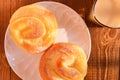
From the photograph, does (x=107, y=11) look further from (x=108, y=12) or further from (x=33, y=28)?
(x=33, y=28)

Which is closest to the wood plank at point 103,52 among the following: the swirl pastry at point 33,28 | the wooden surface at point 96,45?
the wooden surface at point 96,45

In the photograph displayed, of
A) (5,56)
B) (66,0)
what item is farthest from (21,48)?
(66,0)

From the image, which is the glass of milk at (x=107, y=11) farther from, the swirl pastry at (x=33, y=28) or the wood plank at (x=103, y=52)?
the swirl pastry at (x=33, y=28)

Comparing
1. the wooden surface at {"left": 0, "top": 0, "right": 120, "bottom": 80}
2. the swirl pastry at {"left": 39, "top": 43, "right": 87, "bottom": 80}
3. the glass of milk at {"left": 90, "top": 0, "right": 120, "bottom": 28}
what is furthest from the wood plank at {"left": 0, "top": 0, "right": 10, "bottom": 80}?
the glass of milk at {"left": 90, "top": 0, "right": 120, "bottom": 28}

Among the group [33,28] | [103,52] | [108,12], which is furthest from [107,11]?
[33,28]

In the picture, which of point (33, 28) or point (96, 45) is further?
point (96, 45)

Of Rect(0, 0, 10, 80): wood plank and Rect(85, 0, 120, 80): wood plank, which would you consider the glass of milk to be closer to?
Rect(85, 0, 120, 80): wood plank

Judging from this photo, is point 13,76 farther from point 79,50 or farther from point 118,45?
point 118,45
